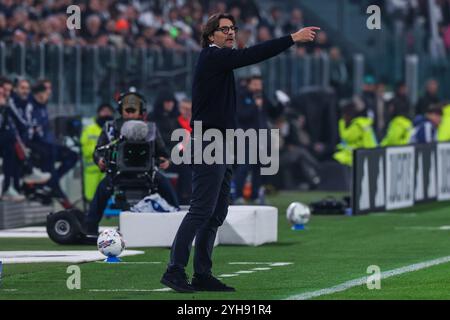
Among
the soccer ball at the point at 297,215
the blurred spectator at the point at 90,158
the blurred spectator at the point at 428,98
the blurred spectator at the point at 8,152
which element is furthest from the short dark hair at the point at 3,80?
the blurred spectator at the point at 428,98

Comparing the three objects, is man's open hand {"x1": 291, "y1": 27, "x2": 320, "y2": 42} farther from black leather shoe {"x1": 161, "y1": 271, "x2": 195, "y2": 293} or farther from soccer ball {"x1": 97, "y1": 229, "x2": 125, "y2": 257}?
soccer ball {"x1": 97, "y1": 229, "x2": 125, "y2": 257}

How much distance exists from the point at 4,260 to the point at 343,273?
380cm

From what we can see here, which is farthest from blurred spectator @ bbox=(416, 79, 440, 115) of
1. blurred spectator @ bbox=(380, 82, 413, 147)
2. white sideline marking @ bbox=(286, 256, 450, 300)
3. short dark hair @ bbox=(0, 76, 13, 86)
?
white sideline marking @ bbox=(286, 256, 450, 300)

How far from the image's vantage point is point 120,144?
69.2 ft

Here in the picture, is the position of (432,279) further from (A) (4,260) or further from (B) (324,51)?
(B) (324,51)

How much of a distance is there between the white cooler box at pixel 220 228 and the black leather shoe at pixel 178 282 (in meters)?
5.05

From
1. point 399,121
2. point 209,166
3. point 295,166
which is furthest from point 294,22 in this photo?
point 209,166

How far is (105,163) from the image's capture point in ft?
69.2

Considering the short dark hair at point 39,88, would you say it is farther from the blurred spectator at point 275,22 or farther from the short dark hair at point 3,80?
the blurred spectator at point 275,22

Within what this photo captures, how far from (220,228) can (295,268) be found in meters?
3.12

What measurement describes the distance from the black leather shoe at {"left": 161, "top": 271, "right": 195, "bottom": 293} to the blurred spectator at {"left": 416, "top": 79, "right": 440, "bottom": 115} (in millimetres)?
23389

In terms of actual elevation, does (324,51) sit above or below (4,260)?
above

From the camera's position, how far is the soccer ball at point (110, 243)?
57.7 ft
